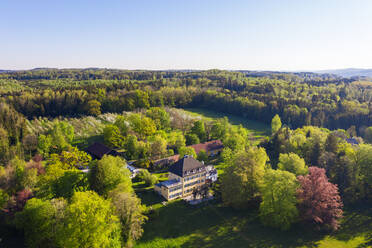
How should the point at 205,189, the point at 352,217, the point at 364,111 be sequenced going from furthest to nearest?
the point at 364,111, the point at 205,189, the point at 352,217

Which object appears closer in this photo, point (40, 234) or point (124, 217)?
point (40, 234)

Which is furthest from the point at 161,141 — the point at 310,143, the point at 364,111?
the point at 364,111

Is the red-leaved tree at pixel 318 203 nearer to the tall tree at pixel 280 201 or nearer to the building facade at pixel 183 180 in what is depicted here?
the tall tree at pixel 280 201

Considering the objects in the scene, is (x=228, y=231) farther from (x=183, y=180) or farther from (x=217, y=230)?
(x=183, y=180)

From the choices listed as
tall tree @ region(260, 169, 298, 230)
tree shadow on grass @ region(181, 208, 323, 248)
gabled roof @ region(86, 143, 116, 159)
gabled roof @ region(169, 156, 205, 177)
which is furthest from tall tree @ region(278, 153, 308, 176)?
gabled roof @ region(86, 143, 116, 159)

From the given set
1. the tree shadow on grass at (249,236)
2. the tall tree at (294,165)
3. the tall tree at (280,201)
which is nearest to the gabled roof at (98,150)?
the tree shadow on grass at (249,236)

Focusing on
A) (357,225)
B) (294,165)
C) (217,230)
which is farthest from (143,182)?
(357,225)

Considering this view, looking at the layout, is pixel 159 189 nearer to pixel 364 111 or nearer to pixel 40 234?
pixel 40 234
